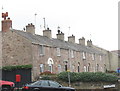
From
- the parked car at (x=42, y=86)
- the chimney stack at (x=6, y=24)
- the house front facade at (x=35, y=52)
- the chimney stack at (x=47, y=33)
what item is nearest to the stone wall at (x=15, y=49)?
the house front facade at (x=35, y=52)

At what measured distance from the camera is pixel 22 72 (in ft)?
129

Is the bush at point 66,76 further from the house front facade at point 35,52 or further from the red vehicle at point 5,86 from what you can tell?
the red vehicle at point 5,86

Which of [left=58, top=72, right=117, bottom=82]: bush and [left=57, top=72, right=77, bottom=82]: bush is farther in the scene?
[left=57, top=72, right=77, bottom=82]: bush

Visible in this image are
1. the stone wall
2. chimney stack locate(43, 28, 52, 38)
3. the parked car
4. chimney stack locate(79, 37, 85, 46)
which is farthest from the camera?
chimney stack locate(79, 37, 85, 46)

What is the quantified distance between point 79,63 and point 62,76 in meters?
16.9

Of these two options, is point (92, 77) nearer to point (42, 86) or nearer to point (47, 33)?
point (42, 86)

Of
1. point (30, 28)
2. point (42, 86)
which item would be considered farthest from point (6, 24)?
point (42, 86)

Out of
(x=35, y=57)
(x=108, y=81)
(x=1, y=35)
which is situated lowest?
(x=108, y=81)

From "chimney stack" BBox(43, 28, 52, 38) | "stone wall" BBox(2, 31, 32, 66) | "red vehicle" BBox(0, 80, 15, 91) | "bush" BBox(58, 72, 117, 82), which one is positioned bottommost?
"red vehicle" BBox(0, 80, 15, 91)

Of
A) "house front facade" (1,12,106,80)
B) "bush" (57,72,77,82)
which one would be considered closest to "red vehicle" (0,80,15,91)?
"bush" (57,72,77,82)

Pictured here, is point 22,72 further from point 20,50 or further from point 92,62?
point 92,62

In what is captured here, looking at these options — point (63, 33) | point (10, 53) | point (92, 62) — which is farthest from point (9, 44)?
point (92, 62)

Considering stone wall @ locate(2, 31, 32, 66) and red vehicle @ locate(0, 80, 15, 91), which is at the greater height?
stone wall @ locate(2, 31, 32, 66)

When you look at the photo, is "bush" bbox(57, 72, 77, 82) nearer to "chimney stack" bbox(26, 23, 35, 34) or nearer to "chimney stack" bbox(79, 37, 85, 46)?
"chimney stack" bbox(26, 23, 35, 34)
